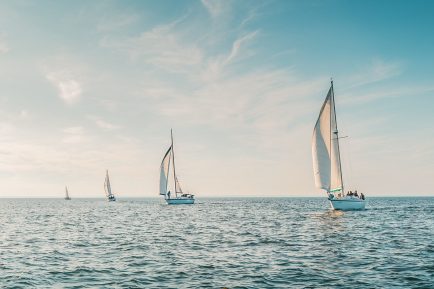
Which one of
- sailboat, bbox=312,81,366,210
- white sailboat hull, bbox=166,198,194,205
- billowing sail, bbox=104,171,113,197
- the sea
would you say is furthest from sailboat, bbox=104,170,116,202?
the sea

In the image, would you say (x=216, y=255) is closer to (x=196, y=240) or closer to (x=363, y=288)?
(x=196, y=240)

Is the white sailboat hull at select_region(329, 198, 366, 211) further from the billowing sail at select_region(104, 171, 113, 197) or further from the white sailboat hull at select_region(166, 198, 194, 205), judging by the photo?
the billowing sail at select_region(104, 171, 113, 197)

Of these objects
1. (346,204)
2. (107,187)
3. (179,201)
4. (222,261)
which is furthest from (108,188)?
(222,261)

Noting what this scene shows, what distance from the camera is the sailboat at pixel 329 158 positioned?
6506cm

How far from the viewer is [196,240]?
116ft

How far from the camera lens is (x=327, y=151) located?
65.2 meters

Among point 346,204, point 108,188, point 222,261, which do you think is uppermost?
point 108,188

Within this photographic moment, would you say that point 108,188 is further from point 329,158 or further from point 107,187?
point 329,158

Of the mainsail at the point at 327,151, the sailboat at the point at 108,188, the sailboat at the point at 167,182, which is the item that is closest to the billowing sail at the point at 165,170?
the sailboat at the point at 167,182

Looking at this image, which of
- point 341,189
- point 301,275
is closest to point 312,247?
point 301,275

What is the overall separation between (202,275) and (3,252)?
17.0m

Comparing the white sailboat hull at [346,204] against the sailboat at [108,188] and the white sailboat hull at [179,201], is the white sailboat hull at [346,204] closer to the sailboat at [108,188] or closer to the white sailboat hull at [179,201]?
the white sailboat hull at [179,201]

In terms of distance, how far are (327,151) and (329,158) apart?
1155 millimetres

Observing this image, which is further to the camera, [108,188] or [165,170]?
[108,188]
